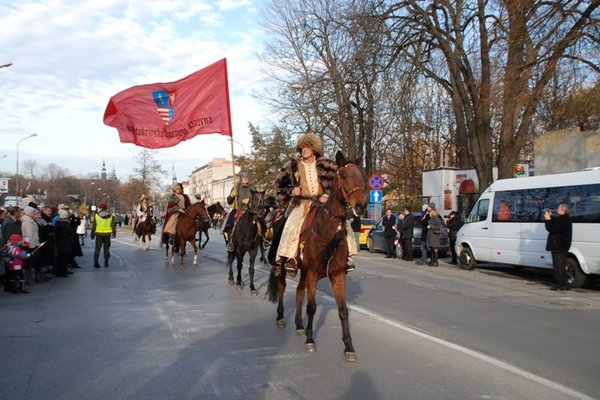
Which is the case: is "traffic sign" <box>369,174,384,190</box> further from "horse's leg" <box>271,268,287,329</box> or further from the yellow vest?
"horse's leg" <box>271,268,287,329</box>

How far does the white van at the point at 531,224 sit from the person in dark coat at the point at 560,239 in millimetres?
542

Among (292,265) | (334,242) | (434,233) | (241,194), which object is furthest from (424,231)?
(334,242)

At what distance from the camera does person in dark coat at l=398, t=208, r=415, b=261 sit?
20.2m

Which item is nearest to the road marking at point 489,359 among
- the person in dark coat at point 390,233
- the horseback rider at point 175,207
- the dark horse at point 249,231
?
the dark horse at point 249,231

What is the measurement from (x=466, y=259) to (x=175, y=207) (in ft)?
33.4

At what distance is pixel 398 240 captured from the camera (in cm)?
2150

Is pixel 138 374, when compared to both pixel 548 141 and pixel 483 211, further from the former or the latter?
pixel 548 141

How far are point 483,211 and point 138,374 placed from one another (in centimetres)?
1377

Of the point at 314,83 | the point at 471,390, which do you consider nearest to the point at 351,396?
the point at 471,390

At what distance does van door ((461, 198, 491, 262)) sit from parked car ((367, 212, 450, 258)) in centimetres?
207

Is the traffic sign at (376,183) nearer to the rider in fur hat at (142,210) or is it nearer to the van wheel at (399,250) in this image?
the van wheel at (399,250)

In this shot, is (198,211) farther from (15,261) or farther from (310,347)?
(310,347)

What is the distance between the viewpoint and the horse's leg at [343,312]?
20.8 ft

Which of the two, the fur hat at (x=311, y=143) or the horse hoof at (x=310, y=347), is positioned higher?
the fur hat at (x=311, y=143)
